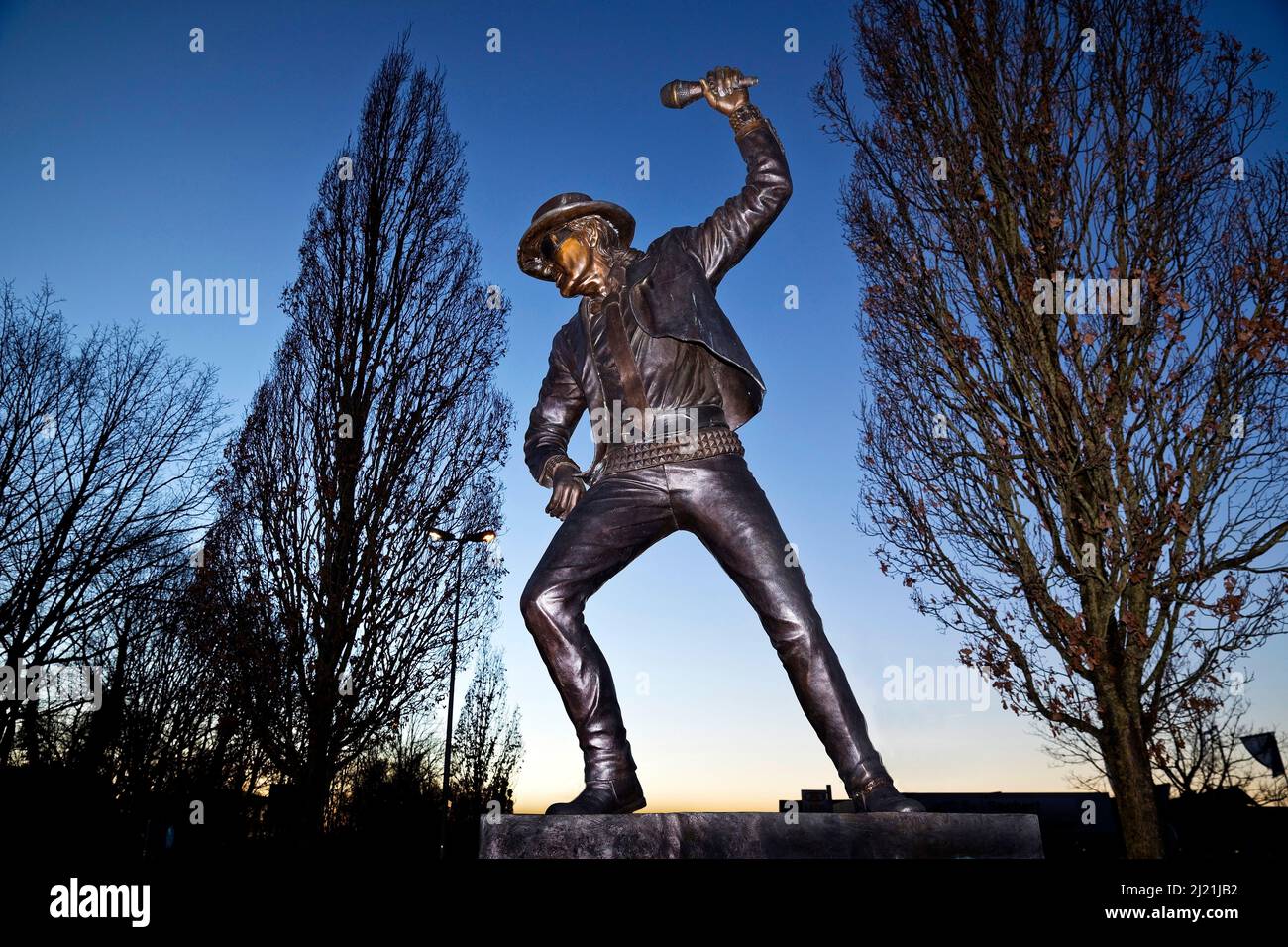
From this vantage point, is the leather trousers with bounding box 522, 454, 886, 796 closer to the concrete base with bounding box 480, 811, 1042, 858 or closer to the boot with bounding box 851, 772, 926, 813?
the boot with bounding box 851, 772, 926, 813

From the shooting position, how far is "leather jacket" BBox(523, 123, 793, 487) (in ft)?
13.2

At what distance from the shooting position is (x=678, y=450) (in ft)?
12.7

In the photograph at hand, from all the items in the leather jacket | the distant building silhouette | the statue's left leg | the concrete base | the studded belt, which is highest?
the leather jacket

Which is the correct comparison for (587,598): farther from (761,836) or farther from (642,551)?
(761,836)

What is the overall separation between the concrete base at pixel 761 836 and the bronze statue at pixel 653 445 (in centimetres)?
21

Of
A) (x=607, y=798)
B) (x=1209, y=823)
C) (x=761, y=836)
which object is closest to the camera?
(x=761, y=836)

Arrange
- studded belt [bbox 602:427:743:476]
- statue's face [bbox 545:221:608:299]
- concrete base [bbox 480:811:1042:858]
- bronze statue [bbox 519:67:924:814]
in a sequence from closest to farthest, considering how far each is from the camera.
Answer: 1. concrete base [bbox 480:811:1042:858]
2. bronze statue [bbox 519:67:924:814]
3. studded belt [bbox 602:427:743:476]
4. statue's face [bbox 545:221:608:299]

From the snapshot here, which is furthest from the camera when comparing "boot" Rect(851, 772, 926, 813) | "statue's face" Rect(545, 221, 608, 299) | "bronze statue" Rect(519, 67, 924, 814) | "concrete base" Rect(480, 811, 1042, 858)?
"statue's face" Rect(545, 221, 608, 299)

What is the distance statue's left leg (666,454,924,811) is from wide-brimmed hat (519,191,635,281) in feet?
4.41

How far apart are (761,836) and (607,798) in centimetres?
69

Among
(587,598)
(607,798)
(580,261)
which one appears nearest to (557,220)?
(580,261)

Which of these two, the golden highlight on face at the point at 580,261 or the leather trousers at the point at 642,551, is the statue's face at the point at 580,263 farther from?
the leather trousers at the point at 642,551

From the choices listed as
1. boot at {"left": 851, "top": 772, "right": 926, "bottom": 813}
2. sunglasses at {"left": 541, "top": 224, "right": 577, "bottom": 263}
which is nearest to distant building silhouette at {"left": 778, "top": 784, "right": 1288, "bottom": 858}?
boot at {"left": 851, "top": 772, "right": 926, "bottom": 813}

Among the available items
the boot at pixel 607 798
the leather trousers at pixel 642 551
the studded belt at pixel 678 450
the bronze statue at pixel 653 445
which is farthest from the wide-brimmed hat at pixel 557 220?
the boot at pixel 607 798
